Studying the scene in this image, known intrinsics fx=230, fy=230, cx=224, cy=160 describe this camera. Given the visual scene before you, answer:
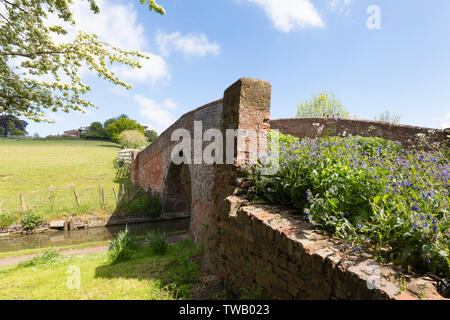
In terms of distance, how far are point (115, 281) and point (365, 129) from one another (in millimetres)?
9518

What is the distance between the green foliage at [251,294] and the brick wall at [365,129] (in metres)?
4.92

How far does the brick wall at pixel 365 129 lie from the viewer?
7.49 meters

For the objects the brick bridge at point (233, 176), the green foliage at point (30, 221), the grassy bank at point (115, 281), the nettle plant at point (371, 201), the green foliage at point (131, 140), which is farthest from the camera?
the green foliage at point (131, 140)

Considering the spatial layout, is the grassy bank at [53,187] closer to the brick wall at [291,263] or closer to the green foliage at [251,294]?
the brick wall at [291,263]

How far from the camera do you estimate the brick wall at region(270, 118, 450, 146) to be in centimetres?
749

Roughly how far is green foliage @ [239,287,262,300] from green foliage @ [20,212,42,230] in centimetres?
1418

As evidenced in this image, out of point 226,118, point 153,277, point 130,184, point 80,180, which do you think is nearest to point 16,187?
point 80,180

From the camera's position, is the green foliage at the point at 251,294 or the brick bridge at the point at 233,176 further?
the brick bridge at the point at 233,176

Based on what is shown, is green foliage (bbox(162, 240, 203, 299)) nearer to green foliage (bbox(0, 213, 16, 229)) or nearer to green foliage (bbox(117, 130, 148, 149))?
green foliage (bbox(0, 213, 16, 229))

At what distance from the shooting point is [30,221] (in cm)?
1241

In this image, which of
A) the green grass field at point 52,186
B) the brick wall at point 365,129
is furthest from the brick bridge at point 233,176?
the green grass field at point 52,186

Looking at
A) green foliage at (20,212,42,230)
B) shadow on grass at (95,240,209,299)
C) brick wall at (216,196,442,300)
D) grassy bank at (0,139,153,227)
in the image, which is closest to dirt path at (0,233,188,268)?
shadow on grass at (95,240,209,299)
